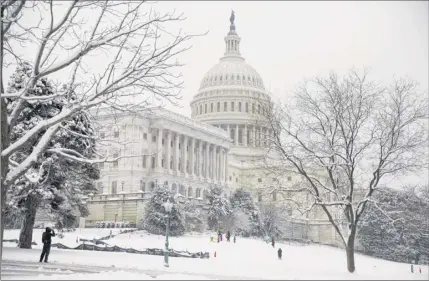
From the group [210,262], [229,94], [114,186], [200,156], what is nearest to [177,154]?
[200,156]

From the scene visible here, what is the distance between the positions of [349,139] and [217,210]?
27069 mm

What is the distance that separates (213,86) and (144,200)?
49.8m

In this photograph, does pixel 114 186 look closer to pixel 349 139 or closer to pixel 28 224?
pixel 28 224

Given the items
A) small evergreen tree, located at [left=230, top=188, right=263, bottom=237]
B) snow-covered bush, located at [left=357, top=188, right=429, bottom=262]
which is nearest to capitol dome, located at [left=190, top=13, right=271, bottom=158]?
small evergreen tree, located at [left=230, top=188, right=263, bottom=237]

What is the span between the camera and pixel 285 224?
42.7 metres

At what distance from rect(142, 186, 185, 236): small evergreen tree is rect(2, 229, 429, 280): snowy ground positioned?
0.85 metres

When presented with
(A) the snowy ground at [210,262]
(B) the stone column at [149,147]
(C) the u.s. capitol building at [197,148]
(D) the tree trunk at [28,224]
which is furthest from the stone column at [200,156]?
(D) the tree trunk at [28,224]

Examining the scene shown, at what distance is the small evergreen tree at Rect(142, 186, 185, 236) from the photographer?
3156cm

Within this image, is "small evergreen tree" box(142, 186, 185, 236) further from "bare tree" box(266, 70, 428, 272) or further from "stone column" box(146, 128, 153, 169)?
"bare tree" box(266, 70, 428, 272)

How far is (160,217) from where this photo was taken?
3188 cm

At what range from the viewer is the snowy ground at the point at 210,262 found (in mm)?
10890

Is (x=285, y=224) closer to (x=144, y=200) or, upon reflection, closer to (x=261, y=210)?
(x=261, y=210)

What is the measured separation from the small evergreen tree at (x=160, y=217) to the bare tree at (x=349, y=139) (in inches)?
653

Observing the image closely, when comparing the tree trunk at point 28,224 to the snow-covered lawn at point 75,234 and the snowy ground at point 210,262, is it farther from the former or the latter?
the snow-covered lawn at point 75,234
